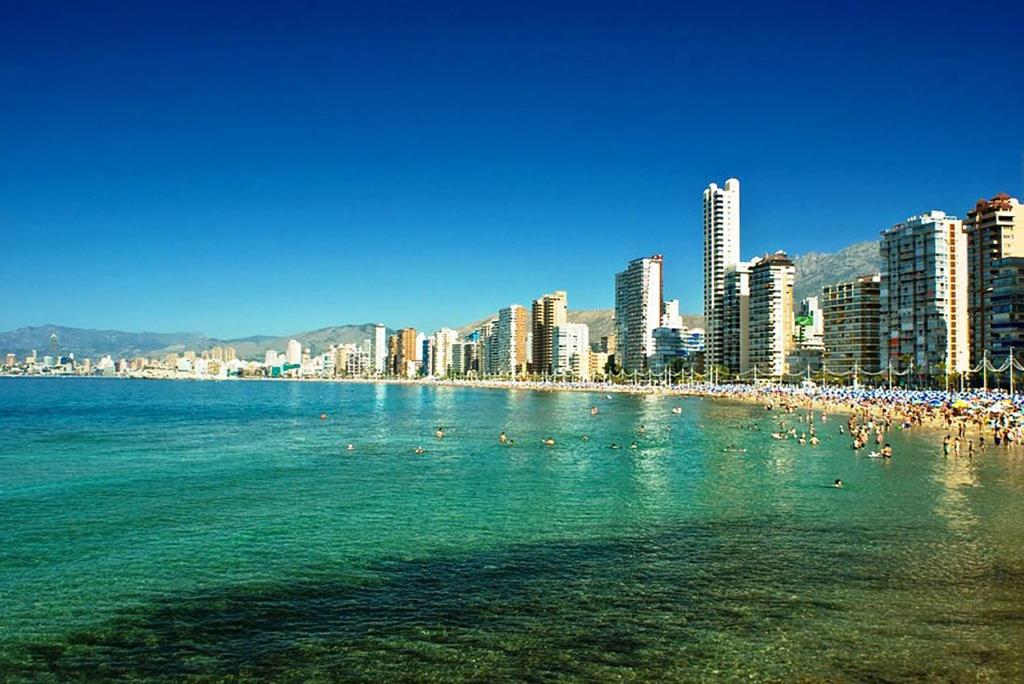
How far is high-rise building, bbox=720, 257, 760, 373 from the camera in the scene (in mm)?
189000

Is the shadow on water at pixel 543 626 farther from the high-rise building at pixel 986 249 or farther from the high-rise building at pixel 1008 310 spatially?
the high-rise building at pixel 986 249

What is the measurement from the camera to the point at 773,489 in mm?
36094

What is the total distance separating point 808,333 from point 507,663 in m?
200

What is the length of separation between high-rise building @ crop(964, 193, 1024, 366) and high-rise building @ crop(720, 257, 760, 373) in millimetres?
57990

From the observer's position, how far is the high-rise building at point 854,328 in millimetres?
158625

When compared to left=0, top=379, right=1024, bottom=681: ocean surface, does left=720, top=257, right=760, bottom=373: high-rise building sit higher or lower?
higher

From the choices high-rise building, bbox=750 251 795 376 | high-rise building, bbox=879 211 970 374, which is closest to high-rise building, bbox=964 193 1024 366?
high-rise building, bbox=879 211 970 374

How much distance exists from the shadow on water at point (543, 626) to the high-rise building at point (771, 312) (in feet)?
537

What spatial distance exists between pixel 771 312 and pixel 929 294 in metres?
44.2

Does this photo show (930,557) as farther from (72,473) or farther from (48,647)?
(72,473)

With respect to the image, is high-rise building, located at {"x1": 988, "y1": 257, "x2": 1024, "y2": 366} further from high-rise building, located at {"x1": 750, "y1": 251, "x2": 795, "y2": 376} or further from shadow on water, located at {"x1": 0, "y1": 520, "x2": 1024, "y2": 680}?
shadow on water, located at {"x1": 0, "y1": 520, "x2": 1024, "y2": 680}

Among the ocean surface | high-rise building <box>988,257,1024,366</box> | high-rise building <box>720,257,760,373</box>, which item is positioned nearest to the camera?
the ocean surface

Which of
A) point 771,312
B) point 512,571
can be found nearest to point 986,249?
point 771,312

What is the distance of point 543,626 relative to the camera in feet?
55.3
